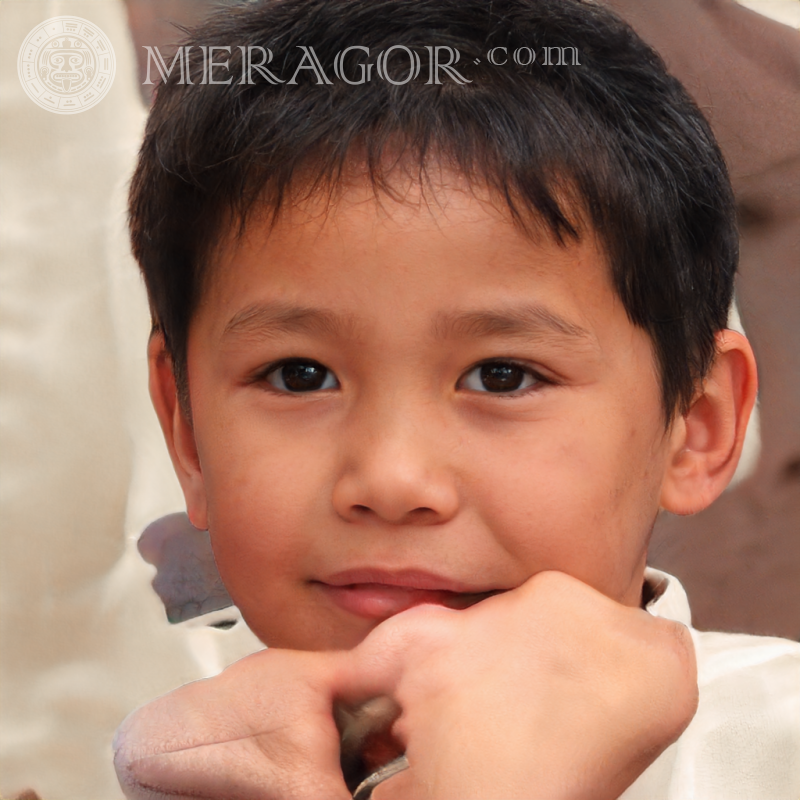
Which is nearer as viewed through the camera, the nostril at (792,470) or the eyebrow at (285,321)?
the eyebrow at (285,321)

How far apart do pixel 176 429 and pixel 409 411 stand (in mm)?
213

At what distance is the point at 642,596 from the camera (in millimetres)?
612

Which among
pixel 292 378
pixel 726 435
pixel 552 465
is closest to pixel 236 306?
pixel 292 378

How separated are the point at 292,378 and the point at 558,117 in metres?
0.17

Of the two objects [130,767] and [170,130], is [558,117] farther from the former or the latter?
[130,767]

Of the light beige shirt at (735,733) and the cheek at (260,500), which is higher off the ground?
the cheek at (260,500)

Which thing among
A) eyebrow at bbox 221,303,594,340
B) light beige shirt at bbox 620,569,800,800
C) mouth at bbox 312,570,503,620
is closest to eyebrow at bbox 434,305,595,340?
eyebrow at bbox 221,303,594,340

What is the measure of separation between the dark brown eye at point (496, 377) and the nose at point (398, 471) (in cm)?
3

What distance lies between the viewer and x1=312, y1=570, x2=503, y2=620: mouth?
47 cm

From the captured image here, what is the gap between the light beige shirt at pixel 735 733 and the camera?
559 millimetres

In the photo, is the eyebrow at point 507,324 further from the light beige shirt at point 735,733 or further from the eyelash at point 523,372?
the light beige shirt at point 735,733

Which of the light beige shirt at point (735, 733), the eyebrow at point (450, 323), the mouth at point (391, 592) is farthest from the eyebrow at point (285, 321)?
the light beige shirt at point (735, 733)

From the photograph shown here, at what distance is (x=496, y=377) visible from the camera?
0.48 metres

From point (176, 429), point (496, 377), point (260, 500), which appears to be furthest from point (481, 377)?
point (176, 429)
